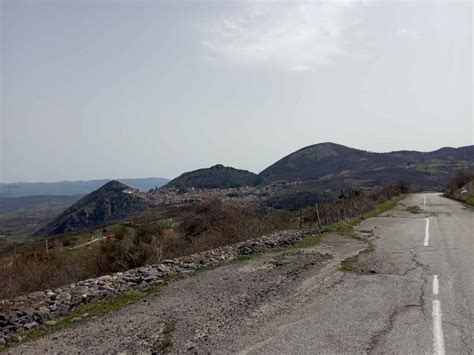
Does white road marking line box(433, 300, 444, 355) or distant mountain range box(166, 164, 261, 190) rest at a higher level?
distant mountain range box(166, 164, 261, 190)

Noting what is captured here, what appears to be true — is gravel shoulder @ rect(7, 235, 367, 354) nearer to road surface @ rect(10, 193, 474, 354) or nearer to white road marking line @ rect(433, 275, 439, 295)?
road surface @ rect(10, 193, 474, 354)

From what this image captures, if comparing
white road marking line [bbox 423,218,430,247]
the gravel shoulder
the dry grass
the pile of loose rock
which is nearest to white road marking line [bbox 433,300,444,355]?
the gravel shoulder

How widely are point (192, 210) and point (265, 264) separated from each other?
14102 millimetres

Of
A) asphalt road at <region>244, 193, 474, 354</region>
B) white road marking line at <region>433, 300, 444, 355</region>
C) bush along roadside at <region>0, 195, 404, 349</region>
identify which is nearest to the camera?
white road marking line at <region>433, 300, 444, 355</region>

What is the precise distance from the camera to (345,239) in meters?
16.2

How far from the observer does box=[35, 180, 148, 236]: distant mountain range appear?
136375 mm

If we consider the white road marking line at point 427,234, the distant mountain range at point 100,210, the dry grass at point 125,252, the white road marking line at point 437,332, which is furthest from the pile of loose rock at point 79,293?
the distant mountain range at point 100,210

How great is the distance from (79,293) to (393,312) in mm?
6344

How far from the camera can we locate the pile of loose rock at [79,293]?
24.2 ft

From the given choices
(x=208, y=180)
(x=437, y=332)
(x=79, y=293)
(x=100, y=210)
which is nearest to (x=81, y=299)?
(x=79, y=293)

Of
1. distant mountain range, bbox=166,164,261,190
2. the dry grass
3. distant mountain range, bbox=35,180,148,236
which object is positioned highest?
distant mountain range, bbox=166,164,261,190

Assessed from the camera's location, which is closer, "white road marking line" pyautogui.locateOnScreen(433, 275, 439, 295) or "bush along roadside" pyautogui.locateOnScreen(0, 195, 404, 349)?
"bush along roadside" pyautogui.locateOnScreen(0, 195, 404, 349)

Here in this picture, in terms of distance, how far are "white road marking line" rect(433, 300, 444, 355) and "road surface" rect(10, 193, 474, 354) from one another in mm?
13

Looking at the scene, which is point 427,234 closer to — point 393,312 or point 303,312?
point 393,312
